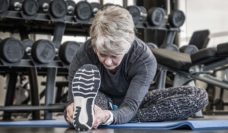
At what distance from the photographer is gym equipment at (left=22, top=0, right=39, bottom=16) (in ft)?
11.6

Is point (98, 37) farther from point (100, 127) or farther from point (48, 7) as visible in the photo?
point (48, 7)

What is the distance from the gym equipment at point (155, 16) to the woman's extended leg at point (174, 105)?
2318mm

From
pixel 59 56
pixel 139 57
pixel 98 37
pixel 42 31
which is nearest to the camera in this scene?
pixel 98 37

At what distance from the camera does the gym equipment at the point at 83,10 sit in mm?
3857

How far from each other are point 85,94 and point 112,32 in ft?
0.81

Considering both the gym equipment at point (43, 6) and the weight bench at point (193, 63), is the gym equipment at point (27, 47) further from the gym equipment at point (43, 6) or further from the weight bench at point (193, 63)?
the weight bench at point (193, 63)

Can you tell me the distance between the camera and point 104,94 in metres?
1.97

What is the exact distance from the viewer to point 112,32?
5.05ft

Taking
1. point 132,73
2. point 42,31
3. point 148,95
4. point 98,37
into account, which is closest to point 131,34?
point 98,37

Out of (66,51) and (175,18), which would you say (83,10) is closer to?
(66,51)

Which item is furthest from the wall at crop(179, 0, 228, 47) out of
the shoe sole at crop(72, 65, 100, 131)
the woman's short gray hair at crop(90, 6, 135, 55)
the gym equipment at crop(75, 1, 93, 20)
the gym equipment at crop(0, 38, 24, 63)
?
the shoe sole at crop(72, 65, 100, 131)

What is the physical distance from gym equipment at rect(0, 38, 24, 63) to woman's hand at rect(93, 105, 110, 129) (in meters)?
1.86

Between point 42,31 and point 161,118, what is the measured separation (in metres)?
2.78

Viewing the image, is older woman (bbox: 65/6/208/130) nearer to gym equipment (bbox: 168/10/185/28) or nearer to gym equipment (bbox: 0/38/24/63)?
gym equipment (bbox: 0/38/24/63)
